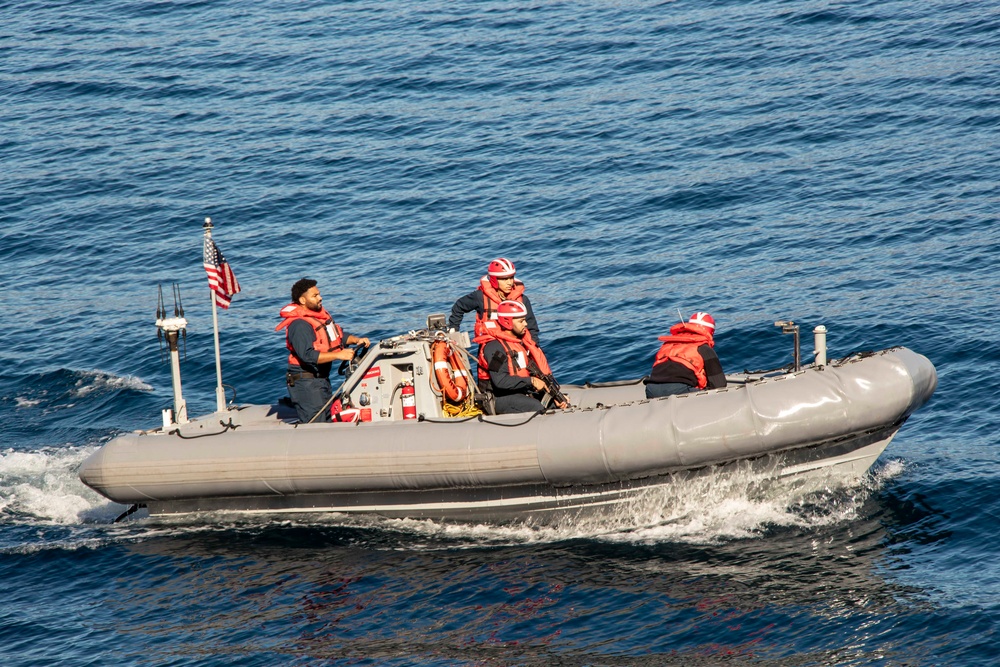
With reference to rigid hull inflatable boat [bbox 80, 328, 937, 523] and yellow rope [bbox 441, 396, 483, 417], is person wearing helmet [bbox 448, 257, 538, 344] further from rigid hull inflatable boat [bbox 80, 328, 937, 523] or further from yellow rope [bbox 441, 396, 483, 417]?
yellow rope [bbox 441, 396, 483, 417]

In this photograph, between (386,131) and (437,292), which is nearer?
(437,292)

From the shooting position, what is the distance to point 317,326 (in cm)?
1161

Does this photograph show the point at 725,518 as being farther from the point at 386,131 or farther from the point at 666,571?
the point at 386,131

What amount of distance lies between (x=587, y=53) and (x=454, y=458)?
60.9ft

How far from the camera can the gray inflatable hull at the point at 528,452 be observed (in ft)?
34.1

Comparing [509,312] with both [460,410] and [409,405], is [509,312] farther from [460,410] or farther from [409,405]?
[409,405]

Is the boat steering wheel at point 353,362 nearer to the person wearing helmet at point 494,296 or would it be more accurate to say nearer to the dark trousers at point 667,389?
the person wearing helmet at point 494,296

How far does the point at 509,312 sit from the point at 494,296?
126 centimetres

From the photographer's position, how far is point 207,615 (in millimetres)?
10047

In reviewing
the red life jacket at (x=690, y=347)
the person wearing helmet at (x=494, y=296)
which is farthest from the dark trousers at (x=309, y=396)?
the red life jacket at (x=690, y=347)

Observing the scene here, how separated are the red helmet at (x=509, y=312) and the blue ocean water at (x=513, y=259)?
196cm

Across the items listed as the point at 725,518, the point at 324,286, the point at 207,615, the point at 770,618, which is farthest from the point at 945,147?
the point at 207,615

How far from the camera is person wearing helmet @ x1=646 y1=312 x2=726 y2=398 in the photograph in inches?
429

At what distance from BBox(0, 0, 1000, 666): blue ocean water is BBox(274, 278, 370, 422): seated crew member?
126 centimetres
